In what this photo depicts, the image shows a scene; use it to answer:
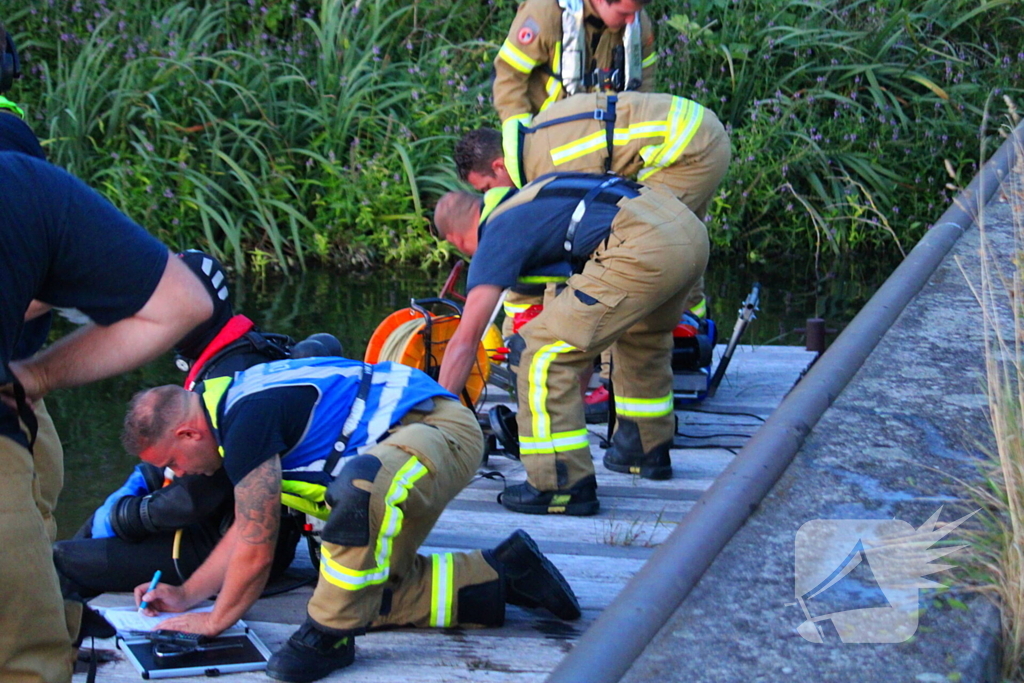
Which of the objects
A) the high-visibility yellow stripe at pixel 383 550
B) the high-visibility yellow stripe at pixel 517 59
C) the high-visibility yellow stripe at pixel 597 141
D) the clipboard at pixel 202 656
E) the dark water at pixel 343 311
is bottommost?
the dark water at pixel 343 311

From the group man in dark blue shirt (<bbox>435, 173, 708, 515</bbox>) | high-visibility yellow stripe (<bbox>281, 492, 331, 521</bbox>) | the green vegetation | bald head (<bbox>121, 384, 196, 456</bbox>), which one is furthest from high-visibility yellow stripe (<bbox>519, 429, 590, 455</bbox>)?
the green vegetation

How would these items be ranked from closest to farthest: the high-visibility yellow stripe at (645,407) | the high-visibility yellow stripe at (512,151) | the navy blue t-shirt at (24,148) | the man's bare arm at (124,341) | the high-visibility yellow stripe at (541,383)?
the man's bare arm at (124,341) → the navy blue t-shirt at (24,148) → the high-visibility yellow stripe at (541,383) → the high-visibility yellow stripe at (645,407) → the high-visibility yellow stripe at (512,151)

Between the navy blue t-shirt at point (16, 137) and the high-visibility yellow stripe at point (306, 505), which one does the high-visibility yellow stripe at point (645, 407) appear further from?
the navy blue t-shirt at point (16, 137)

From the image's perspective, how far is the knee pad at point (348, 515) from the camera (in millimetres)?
3133

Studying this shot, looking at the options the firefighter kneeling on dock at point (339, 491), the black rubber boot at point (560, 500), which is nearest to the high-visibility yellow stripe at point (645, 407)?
the black rubber boot at point (560, 500)

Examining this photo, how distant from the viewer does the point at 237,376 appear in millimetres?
3340

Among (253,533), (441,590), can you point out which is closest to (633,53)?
(441,590)

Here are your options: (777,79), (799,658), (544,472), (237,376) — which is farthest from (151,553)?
(777,79)

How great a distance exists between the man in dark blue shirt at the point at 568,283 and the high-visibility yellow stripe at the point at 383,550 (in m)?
0.99

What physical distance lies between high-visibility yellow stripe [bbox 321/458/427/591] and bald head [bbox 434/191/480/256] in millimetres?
1439

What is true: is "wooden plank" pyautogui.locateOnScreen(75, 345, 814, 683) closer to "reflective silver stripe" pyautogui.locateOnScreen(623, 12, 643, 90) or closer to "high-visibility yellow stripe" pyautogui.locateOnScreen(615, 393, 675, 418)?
"high-visibility yellow stripe" pyautogui.locateOnScreen(615, 393, 675, 418)

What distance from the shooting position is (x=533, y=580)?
3.54 metres

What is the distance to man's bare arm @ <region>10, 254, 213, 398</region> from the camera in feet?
7.72

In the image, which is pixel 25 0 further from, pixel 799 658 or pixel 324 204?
pixel 799 658
